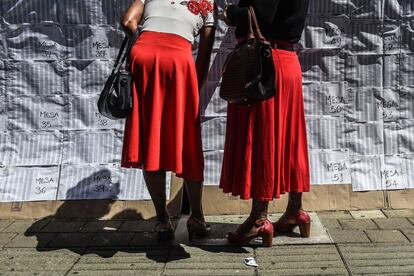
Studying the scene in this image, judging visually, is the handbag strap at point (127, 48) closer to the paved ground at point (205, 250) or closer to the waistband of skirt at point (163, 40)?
the waistband of skirt at point (163, 40)

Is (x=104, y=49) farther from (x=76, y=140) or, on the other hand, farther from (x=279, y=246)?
(x=279, y=246)

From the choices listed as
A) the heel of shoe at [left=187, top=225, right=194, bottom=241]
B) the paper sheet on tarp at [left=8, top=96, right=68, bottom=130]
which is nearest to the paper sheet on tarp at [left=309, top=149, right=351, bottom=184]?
the heel of shoe at [left=187, top=225, right=194, bottom=241]

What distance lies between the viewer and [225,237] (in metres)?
3.83

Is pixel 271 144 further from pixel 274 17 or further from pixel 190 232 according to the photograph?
pixel 190 232

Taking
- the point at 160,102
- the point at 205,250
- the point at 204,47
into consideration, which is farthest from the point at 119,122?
the point at 205,250

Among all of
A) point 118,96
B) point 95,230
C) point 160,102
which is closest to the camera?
point 118,96

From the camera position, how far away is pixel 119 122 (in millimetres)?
4422

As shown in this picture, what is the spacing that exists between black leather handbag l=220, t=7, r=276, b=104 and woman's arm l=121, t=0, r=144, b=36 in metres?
0.72

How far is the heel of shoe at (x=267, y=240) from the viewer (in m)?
3.58

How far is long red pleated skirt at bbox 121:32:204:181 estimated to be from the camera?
136 inches

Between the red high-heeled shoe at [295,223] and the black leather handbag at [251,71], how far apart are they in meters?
0.99

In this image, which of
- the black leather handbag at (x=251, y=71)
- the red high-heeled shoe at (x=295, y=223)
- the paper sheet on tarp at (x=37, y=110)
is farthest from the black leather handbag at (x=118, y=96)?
the red high-heeled shoe at (x=295, y=223)

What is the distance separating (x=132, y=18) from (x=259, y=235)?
5.55 feet

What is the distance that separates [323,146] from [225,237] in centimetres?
119
